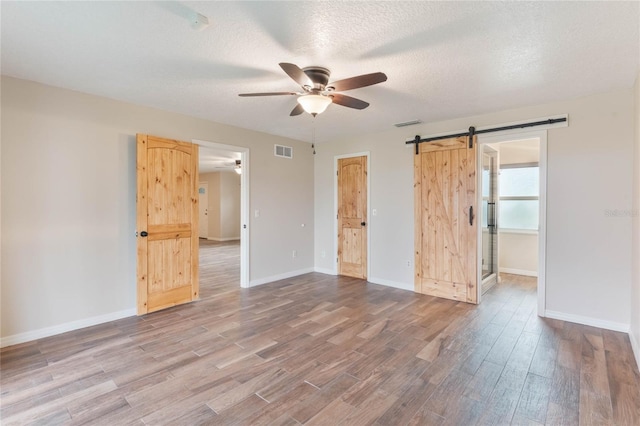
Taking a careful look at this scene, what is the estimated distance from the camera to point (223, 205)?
11.0 m

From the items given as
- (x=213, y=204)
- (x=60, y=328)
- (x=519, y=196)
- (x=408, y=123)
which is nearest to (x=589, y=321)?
(x=519, y=196)

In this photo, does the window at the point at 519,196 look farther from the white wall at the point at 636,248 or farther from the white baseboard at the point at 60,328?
the white baseboard at the point at 60,328

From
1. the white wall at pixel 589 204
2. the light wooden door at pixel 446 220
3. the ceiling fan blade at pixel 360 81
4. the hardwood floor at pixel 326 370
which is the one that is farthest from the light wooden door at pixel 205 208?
the ceiling fan blade at pixel 360 81

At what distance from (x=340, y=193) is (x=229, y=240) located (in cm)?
656

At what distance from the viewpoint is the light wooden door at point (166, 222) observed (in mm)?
3672

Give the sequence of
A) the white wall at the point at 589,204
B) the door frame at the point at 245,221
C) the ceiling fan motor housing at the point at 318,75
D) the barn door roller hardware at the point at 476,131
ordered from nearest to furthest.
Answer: the ceiling fan motor housing at the point at 318,75, the white wall at the point at 589,204, the barn door roller hardware at the point at 476,131, the door frame at the point at 245,221

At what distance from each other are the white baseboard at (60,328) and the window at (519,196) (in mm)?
6489

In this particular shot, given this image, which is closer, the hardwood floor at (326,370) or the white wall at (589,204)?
the hardwood floor at (326,370)

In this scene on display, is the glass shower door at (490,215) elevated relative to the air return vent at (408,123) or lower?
lower

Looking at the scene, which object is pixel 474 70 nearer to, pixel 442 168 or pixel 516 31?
pixel 516 31

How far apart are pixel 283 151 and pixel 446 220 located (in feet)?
9.77

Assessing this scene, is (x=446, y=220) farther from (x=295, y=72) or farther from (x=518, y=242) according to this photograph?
(x=295, y=72)

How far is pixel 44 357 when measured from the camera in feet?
8.82

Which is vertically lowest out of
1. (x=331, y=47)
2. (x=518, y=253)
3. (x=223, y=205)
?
(x=518, y=253)
